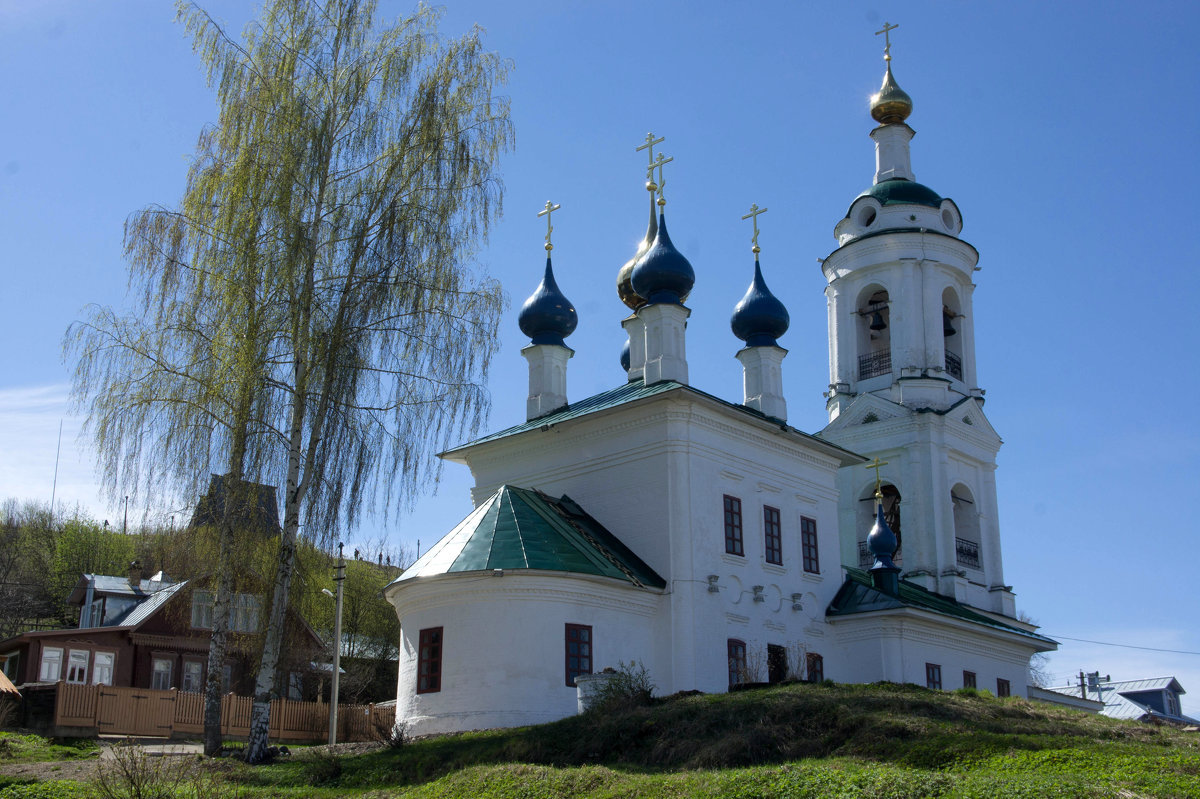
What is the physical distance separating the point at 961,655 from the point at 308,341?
16944 millimetres

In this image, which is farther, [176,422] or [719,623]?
[719,623]

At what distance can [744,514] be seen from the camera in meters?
22.5

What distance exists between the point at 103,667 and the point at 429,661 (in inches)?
585

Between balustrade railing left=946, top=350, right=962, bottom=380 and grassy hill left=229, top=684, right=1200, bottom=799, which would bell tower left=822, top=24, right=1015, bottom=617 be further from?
grassy hill left=229, top=684, right=1200, bottom=799

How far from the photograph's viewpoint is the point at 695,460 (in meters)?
21.5

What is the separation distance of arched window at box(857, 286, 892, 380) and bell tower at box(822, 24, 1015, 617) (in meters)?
0.04

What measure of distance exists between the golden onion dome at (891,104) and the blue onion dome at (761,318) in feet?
34.3

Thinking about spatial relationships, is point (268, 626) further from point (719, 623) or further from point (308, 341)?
point (719, 623)

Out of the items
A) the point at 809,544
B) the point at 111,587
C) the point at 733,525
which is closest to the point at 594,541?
the point at 733,525

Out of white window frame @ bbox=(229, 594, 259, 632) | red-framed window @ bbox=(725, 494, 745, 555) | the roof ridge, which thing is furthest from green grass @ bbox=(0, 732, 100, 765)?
red-framed window @ bbox=(725, 494, 745, 555)

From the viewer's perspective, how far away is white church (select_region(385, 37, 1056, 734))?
62.2 feet

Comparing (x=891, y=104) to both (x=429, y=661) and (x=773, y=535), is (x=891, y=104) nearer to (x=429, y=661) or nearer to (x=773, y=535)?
(x=773, y=535)

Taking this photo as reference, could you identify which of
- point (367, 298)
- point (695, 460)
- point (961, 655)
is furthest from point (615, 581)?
point (961, 655)

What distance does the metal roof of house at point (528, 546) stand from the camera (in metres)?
19.0
